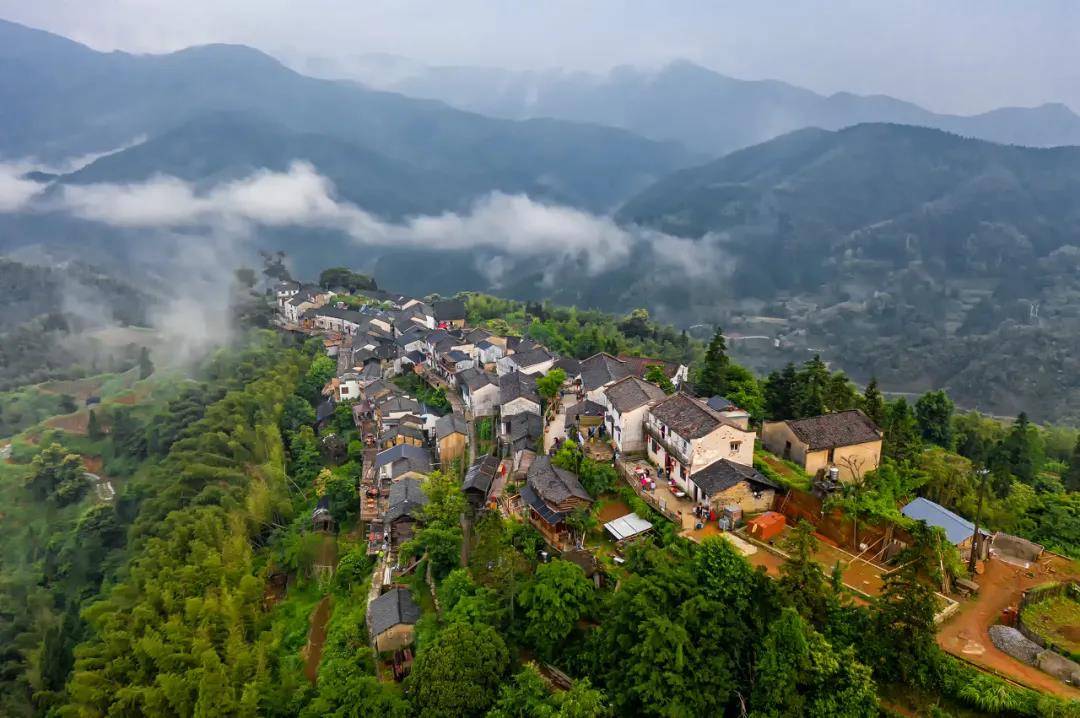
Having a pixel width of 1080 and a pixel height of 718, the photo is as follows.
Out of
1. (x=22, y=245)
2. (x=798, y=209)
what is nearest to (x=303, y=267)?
(x=22, y=245)

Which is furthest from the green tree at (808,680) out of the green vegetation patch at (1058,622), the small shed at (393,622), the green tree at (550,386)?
the green tree at (550,386)

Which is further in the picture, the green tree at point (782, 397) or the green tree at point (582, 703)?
the green tree at point (782, 397)

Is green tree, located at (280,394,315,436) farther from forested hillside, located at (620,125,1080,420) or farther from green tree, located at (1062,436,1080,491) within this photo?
forested hillside, located at (620,125,1080,420)

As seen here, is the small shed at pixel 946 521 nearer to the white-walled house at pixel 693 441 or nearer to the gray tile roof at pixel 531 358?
the white-walled house at pixel 693 441

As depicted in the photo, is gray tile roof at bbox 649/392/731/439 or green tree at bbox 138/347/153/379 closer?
gray tile roof at bbox 649/392/731/439

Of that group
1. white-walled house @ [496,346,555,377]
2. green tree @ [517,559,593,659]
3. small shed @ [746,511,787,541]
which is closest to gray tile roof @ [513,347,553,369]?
white-walled house @ [496,346,555,377]

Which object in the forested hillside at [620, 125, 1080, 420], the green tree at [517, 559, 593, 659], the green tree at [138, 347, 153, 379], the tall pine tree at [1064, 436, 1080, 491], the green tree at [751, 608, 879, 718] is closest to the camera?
the green tree at [751, 608, 879, 718]
